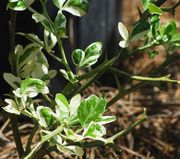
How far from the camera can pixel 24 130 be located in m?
1.71

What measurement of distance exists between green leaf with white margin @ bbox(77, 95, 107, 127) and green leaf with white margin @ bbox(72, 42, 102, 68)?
14 centimetres

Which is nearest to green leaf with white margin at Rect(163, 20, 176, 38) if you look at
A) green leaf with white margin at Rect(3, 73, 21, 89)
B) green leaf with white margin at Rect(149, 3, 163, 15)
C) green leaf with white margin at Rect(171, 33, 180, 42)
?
green leaf with white margin at Rect(171, 33, 180, 42)

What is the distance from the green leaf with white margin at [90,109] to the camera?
1.03 meters

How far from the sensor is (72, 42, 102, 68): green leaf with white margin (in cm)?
115

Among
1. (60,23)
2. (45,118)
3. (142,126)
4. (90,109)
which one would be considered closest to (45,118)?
(45,118)

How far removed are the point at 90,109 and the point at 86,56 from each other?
0.18 metres

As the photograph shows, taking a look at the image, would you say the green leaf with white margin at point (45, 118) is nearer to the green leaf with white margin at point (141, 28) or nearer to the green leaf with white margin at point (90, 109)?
the green leaf with white margin at point (90, 109)

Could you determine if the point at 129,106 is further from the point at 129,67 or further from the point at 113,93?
the point at 129,67

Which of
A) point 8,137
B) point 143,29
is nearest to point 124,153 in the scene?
point 8,137

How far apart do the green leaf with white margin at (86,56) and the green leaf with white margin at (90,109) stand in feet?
0.46

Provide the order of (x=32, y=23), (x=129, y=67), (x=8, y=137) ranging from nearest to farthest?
(x=32, y=23), (x=8, y=137), (x=129, y=67)

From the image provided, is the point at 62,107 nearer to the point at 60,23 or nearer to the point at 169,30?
the point at 60,23

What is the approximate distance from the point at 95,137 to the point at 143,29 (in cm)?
28

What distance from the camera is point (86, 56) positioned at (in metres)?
1.17
